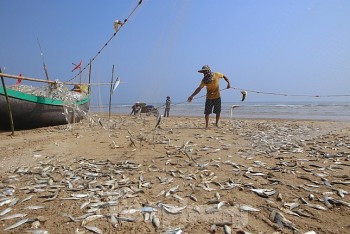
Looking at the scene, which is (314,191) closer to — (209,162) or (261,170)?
(261,170)

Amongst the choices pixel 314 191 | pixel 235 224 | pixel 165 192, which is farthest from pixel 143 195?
pixel 314 191

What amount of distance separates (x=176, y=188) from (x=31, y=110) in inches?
427

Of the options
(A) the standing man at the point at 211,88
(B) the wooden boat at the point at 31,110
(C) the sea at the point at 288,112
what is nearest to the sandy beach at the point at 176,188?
(A) the standing man at the point at 211,88

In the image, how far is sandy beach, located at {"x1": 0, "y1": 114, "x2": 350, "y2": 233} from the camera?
382cm

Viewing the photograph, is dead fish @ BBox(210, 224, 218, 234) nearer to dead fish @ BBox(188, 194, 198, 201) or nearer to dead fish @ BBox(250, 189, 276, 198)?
dead fish @ BBox(188, 194, 198, 201)

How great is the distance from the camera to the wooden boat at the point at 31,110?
1235 cm

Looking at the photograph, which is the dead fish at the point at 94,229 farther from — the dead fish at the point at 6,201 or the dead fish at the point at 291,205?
the dead fish at the point at 291,205

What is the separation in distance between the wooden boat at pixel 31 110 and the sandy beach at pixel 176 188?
4412 mm

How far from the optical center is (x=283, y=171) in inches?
235

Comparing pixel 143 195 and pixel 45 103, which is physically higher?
pixel 45 103

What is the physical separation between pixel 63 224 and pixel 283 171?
14.9 feet

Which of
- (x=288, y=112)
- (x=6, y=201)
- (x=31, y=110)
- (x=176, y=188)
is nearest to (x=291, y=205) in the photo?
(x=176, y=188)

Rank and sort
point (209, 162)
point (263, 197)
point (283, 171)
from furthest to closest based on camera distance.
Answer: point (209, 162) < point (283, 171) < point (263, 197)

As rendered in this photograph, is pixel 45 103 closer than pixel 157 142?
No
